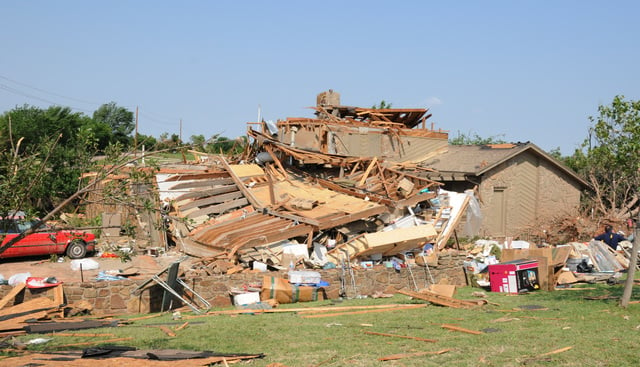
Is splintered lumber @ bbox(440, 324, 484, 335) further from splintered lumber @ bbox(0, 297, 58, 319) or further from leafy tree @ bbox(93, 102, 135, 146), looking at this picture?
leafy tree @ bbox(93, 102, 135, 146)

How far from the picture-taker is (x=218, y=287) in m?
15.0

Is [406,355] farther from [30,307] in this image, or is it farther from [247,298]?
[30,307]

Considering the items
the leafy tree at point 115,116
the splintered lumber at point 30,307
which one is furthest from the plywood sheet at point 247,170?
the leafy tree at point 115,116

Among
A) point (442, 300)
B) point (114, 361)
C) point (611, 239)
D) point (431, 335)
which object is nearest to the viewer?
point (114, 361)

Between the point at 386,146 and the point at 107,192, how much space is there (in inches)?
763

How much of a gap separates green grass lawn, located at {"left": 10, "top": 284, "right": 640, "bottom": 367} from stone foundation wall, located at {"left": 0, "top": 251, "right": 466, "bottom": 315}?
1.32m

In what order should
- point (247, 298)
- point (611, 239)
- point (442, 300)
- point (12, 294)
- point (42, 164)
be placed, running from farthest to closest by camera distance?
point (611, 239) → point (247, 298) → point (442, 300) → point (12, 294) → point (42, 164)

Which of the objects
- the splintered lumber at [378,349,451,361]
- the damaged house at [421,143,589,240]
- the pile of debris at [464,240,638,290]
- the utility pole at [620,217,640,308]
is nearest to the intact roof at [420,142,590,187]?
the damaged house at [421,143,589,240]

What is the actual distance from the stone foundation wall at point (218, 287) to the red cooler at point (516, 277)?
2045mm

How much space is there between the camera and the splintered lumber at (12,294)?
43.2 ft

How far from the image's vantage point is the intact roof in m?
25.4

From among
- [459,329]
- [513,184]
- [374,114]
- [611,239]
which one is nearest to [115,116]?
Answer: [374,114]

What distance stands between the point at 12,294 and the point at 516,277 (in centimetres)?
1179

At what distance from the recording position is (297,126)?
86.3 ft
